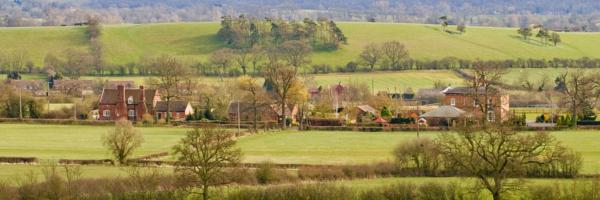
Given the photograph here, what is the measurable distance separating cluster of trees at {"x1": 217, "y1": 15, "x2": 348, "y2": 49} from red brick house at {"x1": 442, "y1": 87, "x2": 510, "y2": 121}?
59277 mm

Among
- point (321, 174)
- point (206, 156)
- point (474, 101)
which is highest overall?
point (206, 156)

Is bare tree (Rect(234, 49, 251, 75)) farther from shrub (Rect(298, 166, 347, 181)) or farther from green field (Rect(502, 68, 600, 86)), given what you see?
shrub (Rect(298, 166, 347, 181))

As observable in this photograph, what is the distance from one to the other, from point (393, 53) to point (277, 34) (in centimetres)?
1931

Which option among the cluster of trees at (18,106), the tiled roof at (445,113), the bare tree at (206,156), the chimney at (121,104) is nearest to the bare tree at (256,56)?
the chimney at (121,104)

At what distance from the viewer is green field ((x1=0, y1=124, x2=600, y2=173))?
5547 centimetres

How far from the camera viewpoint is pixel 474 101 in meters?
82.8

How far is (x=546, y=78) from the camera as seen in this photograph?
122 meters

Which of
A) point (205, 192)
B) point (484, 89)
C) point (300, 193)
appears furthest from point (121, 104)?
point (300, 193)

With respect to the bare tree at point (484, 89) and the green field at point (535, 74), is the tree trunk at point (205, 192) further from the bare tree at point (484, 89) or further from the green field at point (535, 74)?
the green field at point (535, 74)

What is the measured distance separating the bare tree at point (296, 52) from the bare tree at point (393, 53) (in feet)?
28.5

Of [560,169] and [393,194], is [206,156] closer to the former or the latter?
[393,194]

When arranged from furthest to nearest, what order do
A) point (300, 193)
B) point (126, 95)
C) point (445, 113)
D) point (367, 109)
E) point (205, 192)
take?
point (126, 95)
point (367, 109)
point (445, 113)
point (205, 192)
point (300, 193)

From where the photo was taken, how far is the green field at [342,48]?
472 ft

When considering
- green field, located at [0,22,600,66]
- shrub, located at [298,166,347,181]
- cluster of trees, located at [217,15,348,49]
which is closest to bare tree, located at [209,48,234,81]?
green field, located at [0,22,600,66]
